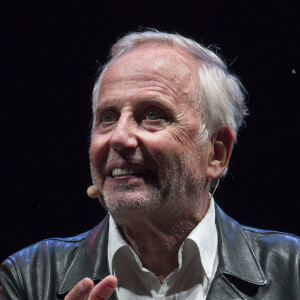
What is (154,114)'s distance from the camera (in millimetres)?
1771

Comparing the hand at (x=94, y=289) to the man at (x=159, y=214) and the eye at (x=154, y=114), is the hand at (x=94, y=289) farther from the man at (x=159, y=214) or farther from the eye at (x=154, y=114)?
the eye at (x=154, y=114)

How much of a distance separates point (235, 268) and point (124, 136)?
0.61 meters

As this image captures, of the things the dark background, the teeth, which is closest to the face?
the teeth

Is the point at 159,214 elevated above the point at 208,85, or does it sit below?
below

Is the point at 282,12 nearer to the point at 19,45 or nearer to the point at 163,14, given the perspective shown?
the point at 163,14

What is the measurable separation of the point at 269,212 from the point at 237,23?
941 mm

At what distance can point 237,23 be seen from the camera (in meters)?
2.38

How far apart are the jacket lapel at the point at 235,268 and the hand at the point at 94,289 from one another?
1.64 ft

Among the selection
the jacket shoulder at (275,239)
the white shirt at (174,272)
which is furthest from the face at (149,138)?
the jacket shoulder at (275,239)

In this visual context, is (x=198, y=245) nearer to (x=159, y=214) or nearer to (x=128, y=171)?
(x=159, y=214)

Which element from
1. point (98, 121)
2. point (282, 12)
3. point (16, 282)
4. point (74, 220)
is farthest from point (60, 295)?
point (282, 12)

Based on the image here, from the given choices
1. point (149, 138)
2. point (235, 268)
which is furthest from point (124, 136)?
point (235, 268)

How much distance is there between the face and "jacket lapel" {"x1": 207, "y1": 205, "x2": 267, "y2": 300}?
0.56 feet

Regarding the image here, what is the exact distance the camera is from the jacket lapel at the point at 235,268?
67.4 inches
